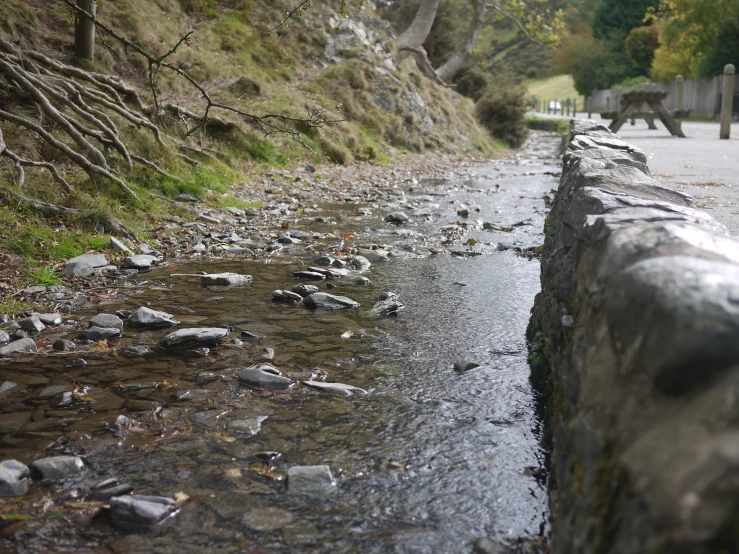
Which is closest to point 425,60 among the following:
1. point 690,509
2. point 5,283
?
point 5,283

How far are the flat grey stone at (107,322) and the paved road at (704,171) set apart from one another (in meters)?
4.14

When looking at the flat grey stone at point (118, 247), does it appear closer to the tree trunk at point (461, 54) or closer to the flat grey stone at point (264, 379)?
the flat grey stone at point (264, 379)

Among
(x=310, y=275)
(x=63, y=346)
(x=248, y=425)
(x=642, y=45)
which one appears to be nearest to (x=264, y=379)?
(x=248, y=425)

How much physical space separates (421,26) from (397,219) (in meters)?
16.7

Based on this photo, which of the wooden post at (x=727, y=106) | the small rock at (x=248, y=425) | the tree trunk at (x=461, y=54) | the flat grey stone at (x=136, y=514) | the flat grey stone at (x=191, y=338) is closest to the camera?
the flat grey stone at (x=136, y=514)

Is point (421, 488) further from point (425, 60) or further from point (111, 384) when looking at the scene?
point (425, 60)

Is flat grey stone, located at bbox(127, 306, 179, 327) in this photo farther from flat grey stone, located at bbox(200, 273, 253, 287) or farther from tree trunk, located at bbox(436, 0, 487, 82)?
tree trunk, located at bbox(436, 0, 487, 82)

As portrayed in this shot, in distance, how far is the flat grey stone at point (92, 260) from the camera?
18.1ft

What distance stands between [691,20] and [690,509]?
3708cm

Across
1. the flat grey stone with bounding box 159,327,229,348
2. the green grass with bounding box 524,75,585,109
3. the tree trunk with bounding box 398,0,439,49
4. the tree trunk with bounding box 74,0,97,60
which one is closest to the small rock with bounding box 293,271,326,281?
the flat grey stone with bounding box 159,327,229,348

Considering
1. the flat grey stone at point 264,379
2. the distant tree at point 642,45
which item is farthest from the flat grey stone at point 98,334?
the distant tree at point 642,45

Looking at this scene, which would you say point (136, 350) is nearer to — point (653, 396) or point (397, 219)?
point (653, 396)

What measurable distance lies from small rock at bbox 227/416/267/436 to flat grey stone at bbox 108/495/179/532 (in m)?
0.67

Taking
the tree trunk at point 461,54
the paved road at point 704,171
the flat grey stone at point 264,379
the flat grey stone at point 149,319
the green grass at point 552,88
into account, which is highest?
the green grass at point 552,88
